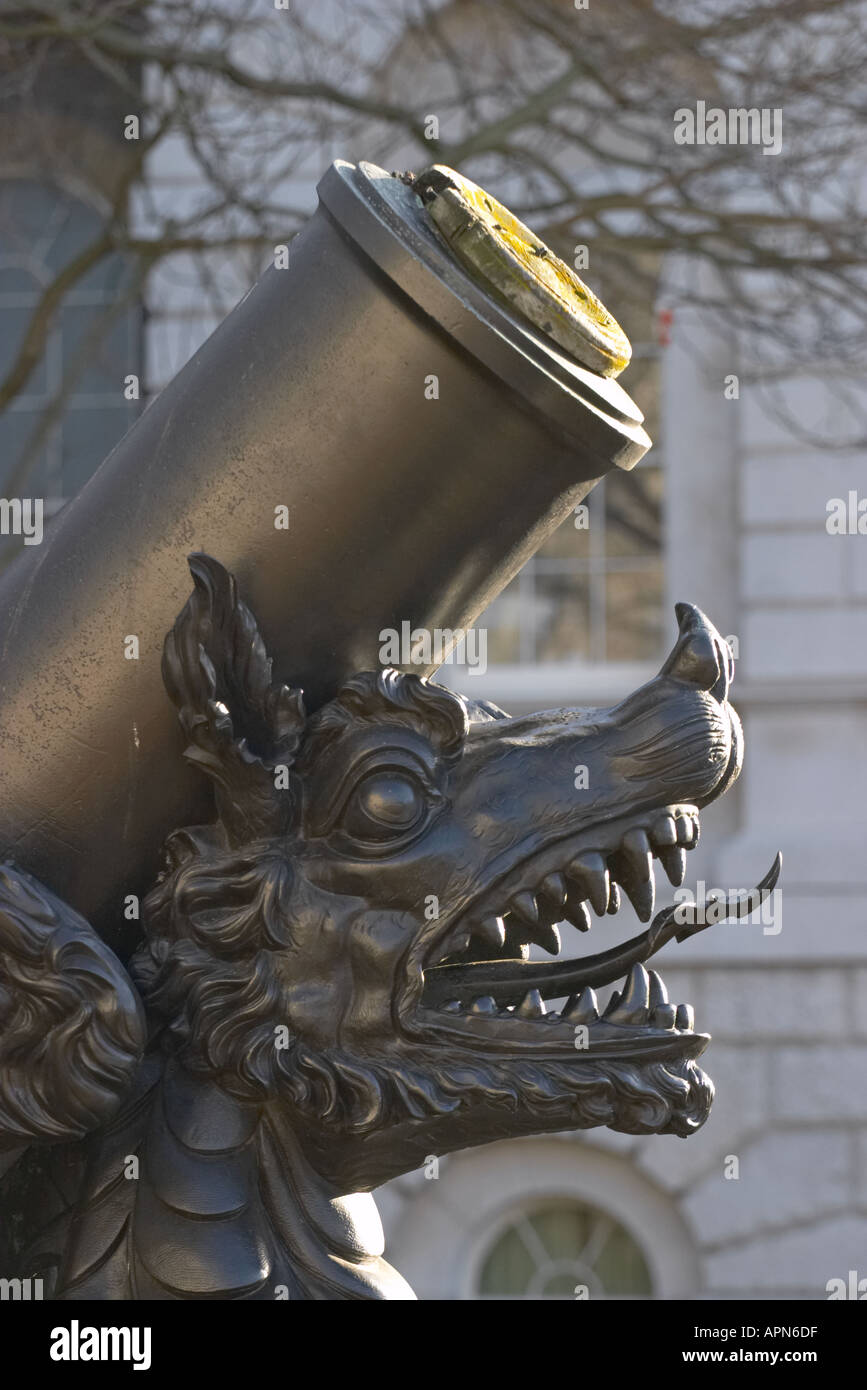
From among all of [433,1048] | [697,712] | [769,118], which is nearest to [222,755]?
[433,1048]

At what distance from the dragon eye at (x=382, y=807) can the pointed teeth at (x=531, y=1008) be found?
240 millimetres

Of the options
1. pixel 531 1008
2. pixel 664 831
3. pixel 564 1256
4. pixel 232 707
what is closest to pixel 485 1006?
pixel 531 1008

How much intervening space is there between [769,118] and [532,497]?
6564 millimetres

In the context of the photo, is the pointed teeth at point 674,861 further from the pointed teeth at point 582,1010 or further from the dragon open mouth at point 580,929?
the pointed teeth at point 582,1010

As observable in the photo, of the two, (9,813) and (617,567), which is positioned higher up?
(617,567)

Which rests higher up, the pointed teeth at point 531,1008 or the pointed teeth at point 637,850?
the pointed teeth at point 637,850

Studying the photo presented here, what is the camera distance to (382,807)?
2150 millimetres

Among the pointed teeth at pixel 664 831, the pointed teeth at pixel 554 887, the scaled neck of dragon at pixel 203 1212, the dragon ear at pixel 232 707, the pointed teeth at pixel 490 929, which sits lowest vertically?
the scaled neck of dragon at pixel 203 1212

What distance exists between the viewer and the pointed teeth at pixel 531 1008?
2217 millimetres

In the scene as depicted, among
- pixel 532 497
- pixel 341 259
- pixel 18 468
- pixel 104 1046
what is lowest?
pixel 104 1046

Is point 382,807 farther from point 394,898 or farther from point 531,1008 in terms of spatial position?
point 531,1008

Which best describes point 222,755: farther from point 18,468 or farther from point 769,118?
point 769,118

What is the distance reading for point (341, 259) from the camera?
86.2 inches

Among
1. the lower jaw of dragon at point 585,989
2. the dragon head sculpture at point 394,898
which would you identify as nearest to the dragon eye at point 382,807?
the dragon head sculpture at point 394,898
